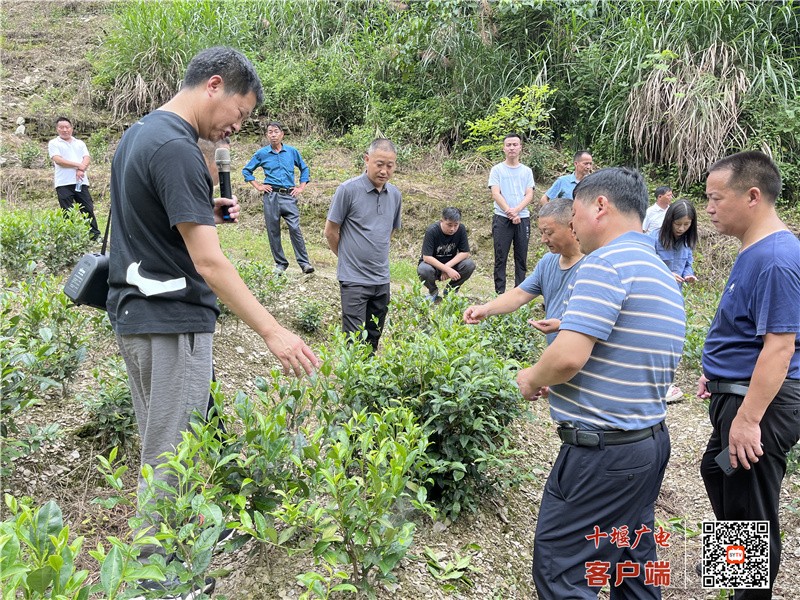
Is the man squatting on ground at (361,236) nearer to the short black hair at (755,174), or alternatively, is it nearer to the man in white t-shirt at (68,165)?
the short black hair at (755,174)

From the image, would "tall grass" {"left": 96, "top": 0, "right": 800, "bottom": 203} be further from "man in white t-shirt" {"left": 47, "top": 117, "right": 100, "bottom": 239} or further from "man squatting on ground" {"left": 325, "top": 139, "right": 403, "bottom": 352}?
"man squatting on ground" {"left": 325, "top": 139, "right": 403, "bottom": 352}

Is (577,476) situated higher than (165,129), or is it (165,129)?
(165,129)

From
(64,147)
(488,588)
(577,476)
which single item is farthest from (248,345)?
(64,147)

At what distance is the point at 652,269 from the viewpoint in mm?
2312

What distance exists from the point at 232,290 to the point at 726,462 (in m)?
2.25

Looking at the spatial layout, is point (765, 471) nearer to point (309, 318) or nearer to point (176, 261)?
point (176, 261)

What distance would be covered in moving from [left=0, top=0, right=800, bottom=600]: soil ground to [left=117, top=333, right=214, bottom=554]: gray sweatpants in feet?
1.79

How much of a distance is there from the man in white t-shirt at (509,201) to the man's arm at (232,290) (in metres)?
5.74

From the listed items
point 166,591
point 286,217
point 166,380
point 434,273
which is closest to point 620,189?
point 166,380

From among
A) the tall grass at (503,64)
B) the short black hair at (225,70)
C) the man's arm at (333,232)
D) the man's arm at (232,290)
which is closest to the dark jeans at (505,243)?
the man's arm at (333,232)

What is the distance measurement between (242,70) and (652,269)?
66.9 inches

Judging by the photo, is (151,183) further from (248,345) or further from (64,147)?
(64,147)

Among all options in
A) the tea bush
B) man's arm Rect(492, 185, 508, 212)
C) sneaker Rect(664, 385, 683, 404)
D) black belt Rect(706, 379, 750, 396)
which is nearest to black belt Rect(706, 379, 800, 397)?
black belt Rect(706, 379, 750, 396)

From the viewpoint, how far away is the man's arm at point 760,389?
2652 millimetres
